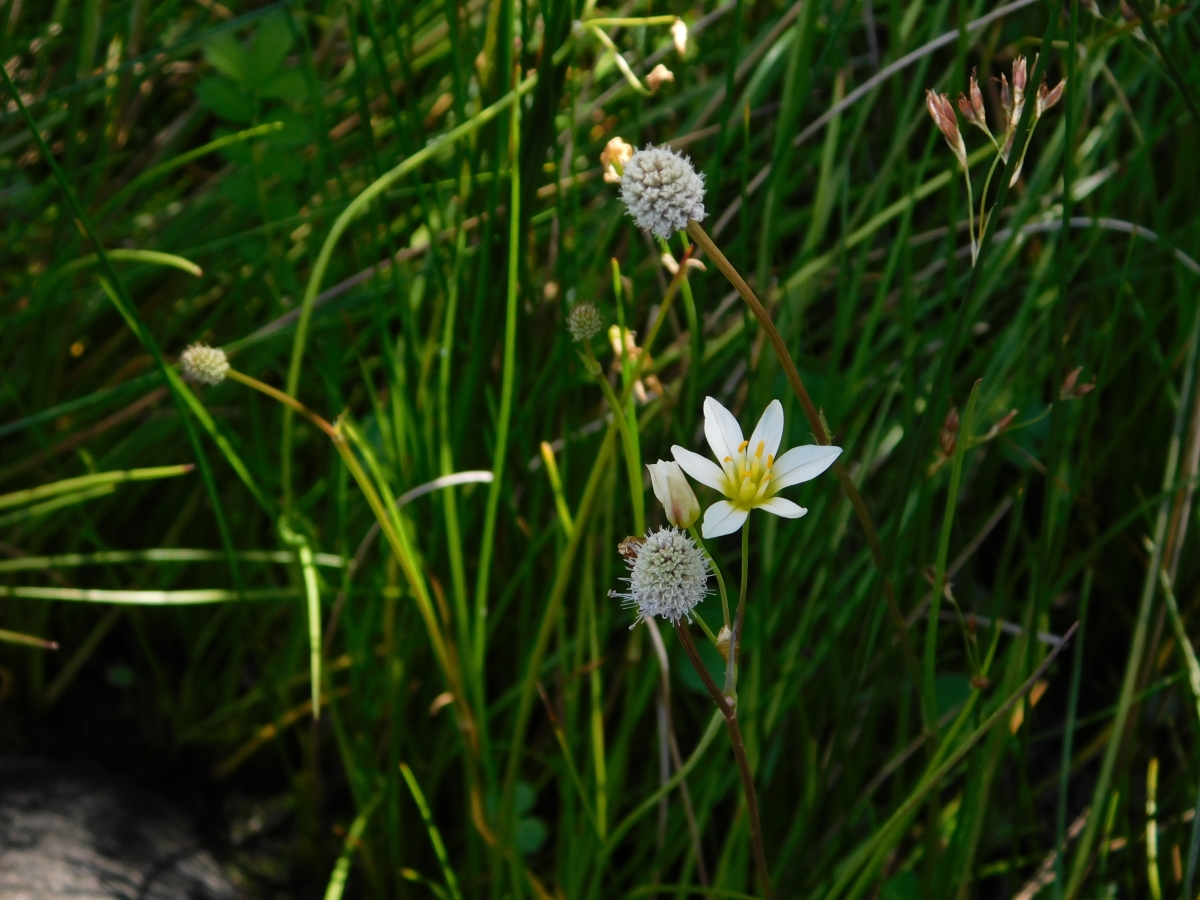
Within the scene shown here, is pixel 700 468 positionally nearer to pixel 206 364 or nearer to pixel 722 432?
pixel 722 432

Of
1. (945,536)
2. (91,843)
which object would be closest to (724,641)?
(945,536)

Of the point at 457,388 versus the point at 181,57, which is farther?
the point at 181,57

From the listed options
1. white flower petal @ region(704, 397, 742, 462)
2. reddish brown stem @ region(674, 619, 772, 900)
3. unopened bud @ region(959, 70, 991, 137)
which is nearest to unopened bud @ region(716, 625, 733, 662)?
reddish brown stem @ region(674, 619, 772, 900)

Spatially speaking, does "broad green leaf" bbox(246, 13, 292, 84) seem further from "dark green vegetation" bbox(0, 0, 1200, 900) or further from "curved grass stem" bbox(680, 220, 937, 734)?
"curved grass stem" bbox(680, 220, 937, 734)

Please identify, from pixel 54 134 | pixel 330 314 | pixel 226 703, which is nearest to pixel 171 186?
pixel 54 134

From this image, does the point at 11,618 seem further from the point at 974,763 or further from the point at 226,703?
the point at 974,763

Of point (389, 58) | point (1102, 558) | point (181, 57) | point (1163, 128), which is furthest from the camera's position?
point (181, 57)
